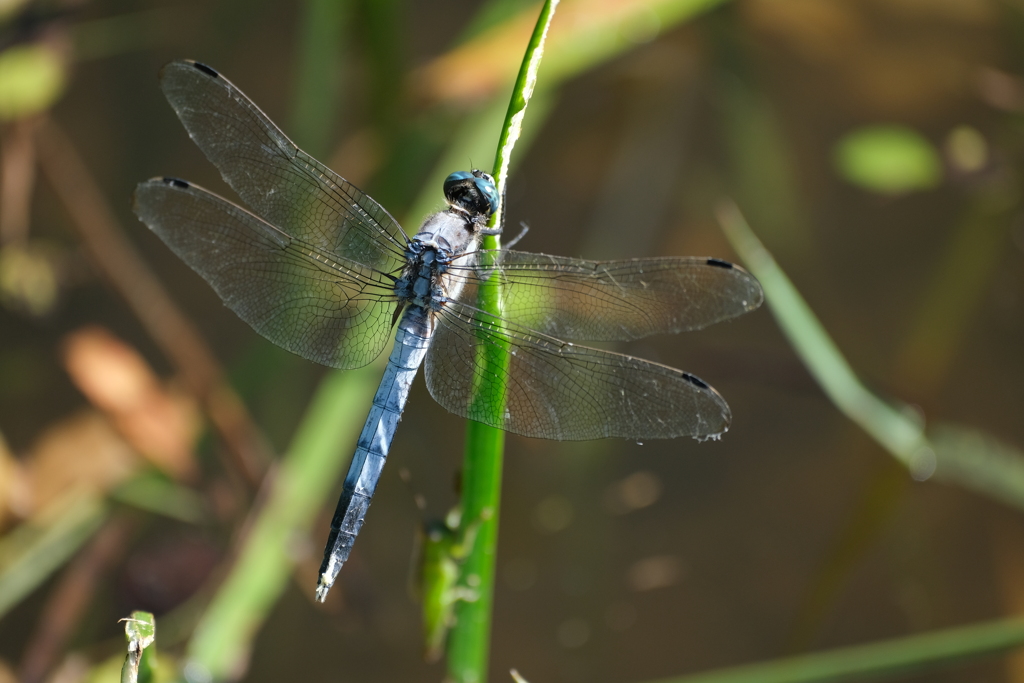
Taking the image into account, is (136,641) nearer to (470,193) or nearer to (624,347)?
(470,193)

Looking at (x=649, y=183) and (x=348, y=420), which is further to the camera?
(x=649, y=183)

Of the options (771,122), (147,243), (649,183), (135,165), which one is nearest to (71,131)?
(135,165)

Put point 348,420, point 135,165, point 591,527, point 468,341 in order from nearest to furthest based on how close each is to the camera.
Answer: point 468,341 → point 348,420 → point 591,527 → point 135,165

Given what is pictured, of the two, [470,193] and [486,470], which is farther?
[470,193]

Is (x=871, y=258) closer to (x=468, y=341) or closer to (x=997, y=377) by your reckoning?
(x=997, y=377)

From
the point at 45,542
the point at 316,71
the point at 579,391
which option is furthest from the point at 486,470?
the point at 316,71

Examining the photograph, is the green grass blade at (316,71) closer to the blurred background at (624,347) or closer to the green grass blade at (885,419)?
the blurred background at (624,347)

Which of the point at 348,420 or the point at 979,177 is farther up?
the point at 979,177
